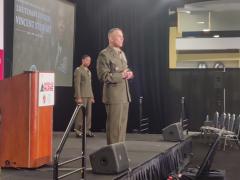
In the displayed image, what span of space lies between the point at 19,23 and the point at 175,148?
3.00 m

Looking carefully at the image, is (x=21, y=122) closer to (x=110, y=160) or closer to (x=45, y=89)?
(x=45, y=89)

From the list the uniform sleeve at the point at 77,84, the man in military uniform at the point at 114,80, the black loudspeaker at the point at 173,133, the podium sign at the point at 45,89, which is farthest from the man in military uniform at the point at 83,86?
the man in military uniform at the point at 114,80

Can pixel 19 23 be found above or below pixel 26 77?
above

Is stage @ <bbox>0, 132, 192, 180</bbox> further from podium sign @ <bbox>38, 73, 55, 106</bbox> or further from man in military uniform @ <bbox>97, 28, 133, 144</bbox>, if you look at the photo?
podium sign @ <bbox>38, 73, 55, 106</bbox>

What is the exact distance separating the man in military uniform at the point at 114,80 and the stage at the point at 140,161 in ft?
1.46

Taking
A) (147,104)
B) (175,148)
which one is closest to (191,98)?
(147,104)

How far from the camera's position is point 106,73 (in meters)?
4.54

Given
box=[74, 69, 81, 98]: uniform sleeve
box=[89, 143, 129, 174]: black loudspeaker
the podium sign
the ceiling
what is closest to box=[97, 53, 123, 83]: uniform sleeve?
the podium sign

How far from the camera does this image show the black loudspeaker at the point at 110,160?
4.18 meters

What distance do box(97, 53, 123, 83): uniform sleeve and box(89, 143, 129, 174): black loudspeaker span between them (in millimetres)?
662

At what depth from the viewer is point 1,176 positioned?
4117mm

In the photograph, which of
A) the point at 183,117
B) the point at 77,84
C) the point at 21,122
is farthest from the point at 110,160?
the point at 183,117

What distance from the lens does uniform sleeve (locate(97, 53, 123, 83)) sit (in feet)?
14.9

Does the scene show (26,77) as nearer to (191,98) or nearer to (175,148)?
(175,148)
